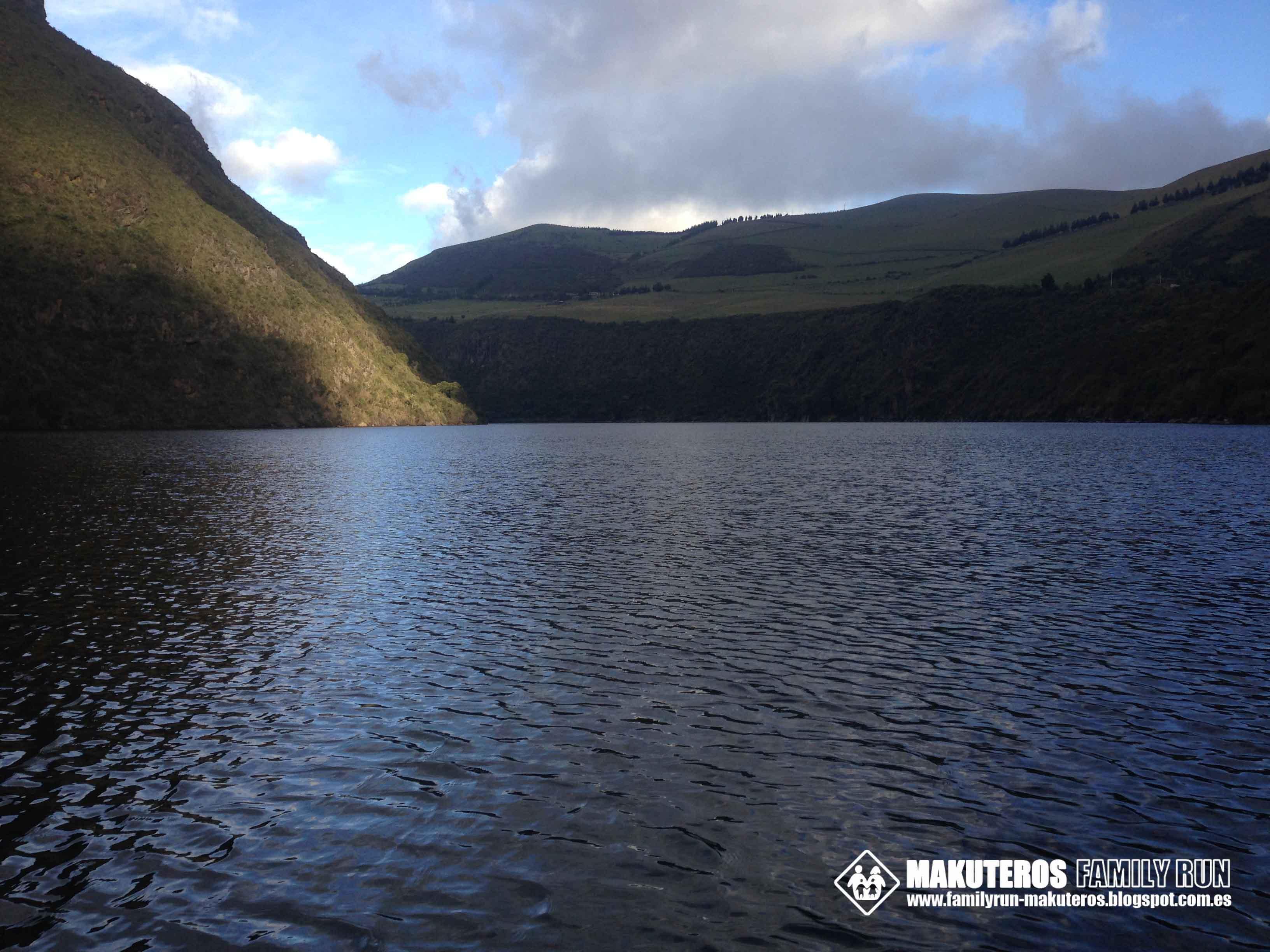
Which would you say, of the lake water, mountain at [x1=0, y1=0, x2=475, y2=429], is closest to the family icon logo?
the lake water

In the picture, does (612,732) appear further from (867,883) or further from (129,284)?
(129,284)

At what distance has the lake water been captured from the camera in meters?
9.70

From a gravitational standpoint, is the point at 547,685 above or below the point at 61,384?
below

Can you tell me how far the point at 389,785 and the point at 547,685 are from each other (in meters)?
5.06

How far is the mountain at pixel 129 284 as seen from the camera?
13388cm

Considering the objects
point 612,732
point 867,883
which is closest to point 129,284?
point 612,732

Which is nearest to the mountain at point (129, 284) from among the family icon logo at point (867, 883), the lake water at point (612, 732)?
the lake water at point (612, 732)

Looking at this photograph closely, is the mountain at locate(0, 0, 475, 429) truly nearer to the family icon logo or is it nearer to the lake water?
the lake water

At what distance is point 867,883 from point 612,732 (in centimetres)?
554

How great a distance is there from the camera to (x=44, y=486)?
171 ft

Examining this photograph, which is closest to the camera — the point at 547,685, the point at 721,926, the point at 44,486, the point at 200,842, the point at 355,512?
the point at 721,926

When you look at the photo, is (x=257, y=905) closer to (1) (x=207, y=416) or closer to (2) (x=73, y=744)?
(2) (x=73, y=744)

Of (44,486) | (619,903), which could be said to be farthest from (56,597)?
(44,486)

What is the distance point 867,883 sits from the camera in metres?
10.3
